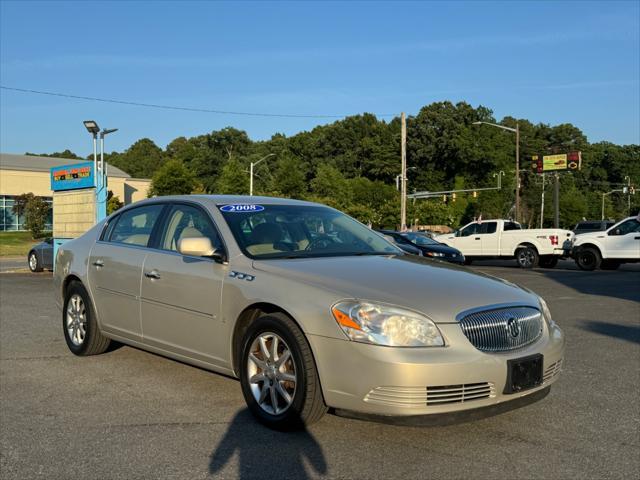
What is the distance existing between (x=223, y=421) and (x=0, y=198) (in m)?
59.9

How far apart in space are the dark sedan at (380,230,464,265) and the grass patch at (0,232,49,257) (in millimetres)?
22967

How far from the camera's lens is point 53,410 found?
4.89m

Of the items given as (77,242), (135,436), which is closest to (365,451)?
(135,436)

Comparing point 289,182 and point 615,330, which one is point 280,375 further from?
point 289,182

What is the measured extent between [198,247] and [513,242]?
2099 centimetres

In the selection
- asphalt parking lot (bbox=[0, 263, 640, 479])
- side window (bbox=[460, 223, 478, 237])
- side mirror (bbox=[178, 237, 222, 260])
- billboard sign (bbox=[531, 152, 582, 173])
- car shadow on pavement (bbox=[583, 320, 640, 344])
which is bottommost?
car shadow on pavement (bbox=[583, 320, 640, 344])

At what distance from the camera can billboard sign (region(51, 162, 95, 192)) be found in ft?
67.9

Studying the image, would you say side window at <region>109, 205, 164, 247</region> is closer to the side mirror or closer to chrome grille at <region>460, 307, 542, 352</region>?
the side mirror

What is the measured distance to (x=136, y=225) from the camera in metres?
6.14

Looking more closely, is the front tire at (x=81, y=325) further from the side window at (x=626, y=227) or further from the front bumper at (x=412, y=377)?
the side window at (x=626, y=227)

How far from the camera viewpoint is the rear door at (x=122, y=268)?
575 centimetres

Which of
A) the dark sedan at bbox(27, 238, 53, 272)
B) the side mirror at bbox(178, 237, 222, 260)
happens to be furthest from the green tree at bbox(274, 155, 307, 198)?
the side mirror at bbox(178, 237, 222, 260)

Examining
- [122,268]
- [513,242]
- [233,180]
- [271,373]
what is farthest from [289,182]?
[271,373]

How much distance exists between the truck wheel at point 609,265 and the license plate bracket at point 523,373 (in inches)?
759
